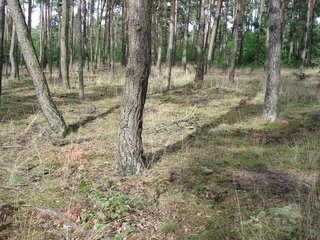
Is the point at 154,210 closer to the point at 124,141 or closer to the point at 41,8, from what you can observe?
the point at 124,141

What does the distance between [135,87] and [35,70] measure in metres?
3.48

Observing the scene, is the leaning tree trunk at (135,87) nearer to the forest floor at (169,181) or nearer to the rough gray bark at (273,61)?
the forest floor at (169,181)

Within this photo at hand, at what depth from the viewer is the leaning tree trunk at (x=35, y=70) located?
6652mm

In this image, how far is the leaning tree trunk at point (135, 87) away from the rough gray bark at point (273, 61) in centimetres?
480

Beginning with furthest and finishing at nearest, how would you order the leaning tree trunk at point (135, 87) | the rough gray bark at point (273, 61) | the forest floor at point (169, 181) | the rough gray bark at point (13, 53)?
the rough gray bark at point (13, 53) < the rough gray bark at point (273, 61) < the leaning tree trunk at point (135, 87) < the forest floor at point (169, 181)

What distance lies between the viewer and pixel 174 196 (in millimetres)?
4055

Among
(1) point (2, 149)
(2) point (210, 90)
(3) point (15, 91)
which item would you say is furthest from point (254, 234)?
(3) point (15, 91)

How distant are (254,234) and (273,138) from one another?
4.25 m

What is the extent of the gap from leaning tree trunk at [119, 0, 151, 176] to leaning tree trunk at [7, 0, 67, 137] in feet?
9.48

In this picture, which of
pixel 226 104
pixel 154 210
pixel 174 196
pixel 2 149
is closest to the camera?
pixel 154 210

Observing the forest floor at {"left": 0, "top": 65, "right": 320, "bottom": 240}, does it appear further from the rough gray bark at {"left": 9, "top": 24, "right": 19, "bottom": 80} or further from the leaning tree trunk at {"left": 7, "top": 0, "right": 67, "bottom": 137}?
the rough gray bark at {"left": 9, "top": 24, "right": 19, "bottom": 80}

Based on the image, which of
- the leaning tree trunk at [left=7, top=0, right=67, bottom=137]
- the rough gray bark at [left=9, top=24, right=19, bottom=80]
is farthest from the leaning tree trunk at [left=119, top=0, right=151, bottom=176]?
the rough gray bark at [left=9, top=24, right=19, bottom=80]

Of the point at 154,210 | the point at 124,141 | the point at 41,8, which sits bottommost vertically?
the point at 154,210

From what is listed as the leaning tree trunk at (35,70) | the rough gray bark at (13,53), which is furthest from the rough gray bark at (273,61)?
the rough gray bark at (13,53)
